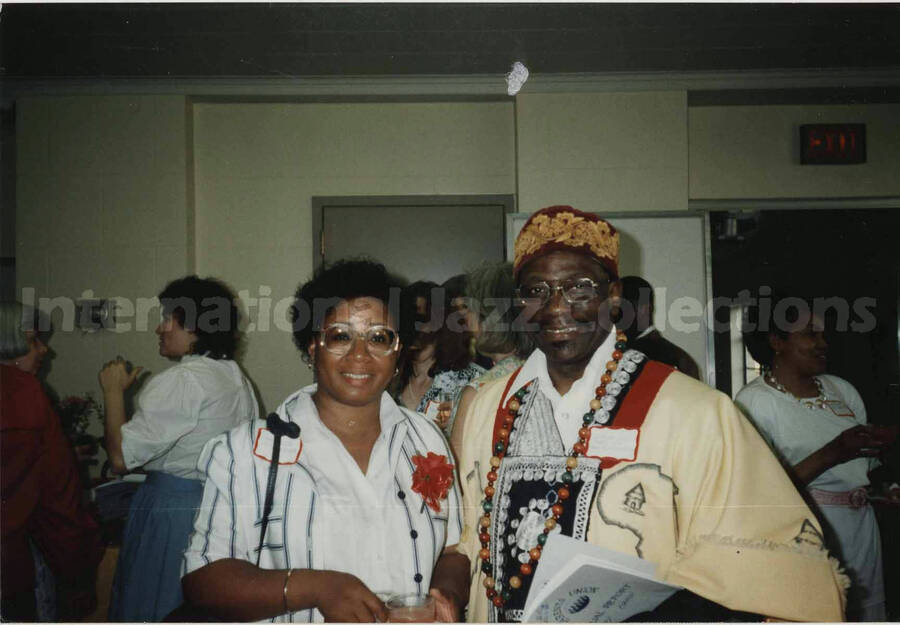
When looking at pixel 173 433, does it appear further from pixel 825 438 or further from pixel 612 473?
pixel 825 438

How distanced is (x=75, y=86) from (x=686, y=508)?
10.7 feet

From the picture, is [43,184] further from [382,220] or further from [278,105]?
[382,220]

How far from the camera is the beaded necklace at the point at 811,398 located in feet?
6.46

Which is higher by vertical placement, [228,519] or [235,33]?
[235,33]

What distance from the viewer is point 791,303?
238 cm

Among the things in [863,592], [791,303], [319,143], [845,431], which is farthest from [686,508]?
[319,143]

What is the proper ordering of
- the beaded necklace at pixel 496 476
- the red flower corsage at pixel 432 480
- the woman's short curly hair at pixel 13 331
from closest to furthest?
1. the beaded necklace at pixel 496 476
2. the red flower corsage at pixel 432 480
3. the woman's short curly hair at pixel 13 331

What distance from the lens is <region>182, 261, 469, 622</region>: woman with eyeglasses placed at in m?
1.12

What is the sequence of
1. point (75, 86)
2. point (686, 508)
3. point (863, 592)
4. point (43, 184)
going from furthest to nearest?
point (43, 184) < point (75, 86) < point (863, 592) < point (686, 508)

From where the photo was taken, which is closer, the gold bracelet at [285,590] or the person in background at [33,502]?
the gold bracelet at [285,590]

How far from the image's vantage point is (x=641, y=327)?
2.19 m

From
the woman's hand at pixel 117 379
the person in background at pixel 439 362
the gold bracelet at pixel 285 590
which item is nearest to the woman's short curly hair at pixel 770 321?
the person in background at pixel 439 362

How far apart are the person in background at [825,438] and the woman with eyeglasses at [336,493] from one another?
126 centimetres

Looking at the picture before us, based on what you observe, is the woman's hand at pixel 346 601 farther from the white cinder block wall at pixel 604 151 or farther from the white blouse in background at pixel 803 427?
the white cinder block wall at pixel 604 151
